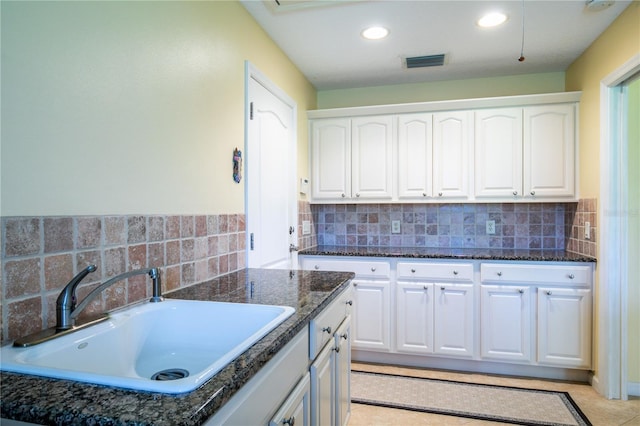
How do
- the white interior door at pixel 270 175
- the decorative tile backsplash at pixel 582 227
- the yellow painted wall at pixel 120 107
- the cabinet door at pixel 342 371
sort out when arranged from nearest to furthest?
the yellow painted wall at pixel 120 107
the cabinet door at pixel 342 371
the white interior door at pixel 270 175
the decorative tile backsplash at pixel 582 227

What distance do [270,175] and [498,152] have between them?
1.83 meters

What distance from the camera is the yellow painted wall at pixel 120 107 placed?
94 cm

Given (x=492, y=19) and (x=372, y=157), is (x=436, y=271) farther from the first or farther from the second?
(x=492, y=19)

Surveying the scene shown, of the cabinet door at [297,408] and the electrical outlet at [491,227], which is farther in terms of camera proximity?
the electrical outlet at [491,227]

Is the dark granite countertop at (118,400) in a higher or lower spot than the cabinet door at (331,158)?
lower

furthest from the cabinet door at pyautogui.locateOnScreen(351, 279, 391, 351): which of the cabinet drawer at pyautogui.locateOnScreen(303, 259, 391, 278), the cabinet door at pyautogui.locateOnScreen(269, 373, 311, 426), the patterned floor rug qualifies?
the cabinet door at pyautogui.locateOnScreen(269, 373, 311, 426)

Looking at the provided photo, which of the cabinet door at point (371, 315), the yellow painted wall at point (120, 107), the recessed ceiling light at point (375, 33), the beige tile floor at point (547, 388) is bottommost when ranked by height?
the beige tile floor at point (547, 388)

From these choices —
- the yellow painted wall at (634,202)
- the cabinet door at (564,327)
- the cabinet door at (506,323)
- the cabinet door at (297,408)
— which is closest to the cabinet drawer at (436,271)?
the cabinet door at (506,323)

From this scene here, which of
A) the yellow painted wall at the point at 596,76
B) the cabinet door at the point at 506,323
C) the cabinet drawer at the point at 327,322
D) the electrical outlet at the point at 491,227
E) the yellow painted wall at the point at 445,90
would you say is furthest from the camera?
the electrical outlet at the point at 491,227

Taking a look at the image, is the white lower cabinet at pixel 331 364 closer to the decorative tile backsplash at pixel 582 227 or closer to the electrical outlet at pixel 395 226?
the electrical outlet at pixel 395 226

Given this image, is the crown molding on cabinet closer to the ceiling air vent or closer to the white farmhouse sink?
the ceiling air vent

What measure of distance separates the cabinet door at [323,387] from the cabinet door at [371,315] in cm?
129

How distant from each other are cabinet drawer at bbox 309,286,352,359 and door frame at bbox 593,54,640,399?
1.78m

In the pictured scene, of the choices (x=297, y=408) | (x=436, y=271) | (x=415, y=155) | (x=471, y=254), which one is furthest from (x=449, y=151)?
(x=297, y=408)
